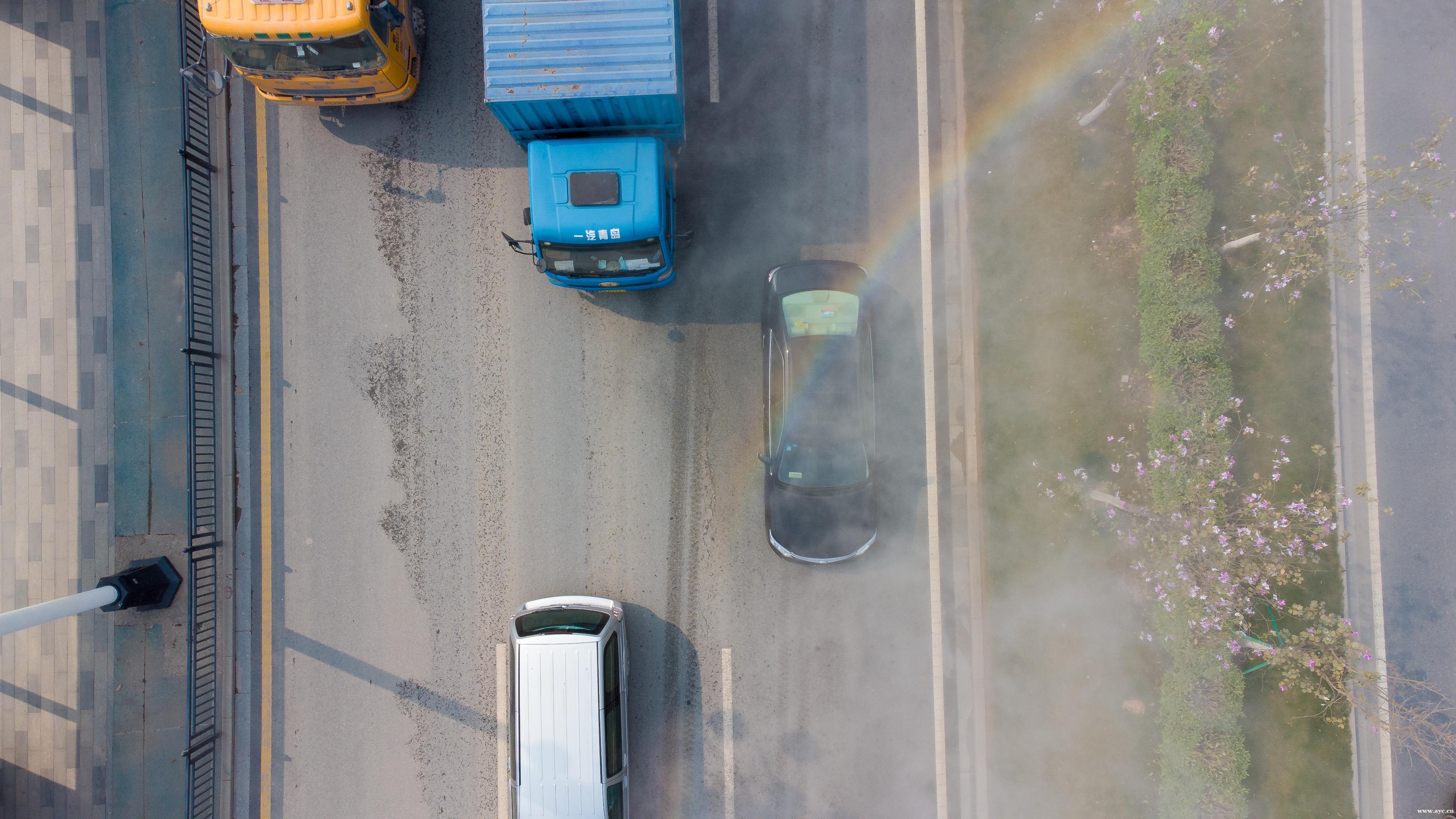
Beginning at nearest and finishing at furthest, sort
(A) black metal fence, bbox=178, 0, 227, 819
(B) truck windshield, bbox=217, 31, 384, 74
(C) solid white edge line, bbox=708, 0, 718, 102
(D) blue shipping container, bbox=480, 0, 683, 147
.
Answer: (D) blue shipping container, bbox=480, 0, 683, 147, (B) truck windshield, bbox=217, 31, 384, 74, (A) black metal fence, bbox=178, 0, 227, 819, (C) solid white edge line, bbox=708, 0, 718, 102

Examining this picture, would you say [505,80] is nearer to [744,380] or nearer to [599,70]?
[599,70]

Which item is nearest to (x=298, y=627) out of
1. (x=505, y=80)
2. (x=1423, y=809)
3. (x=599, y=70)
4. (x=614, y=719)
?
(x=614, y=719)

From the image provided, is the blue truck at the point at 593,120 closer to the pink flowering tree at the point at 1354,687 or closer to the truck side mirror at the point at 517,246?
the truck side mirror at the point at 517,246

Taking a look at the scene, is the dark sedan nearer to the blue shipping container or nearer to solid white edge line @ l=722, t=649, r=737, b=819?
solid white edge line @ l=722, t=649, r=737, b=819

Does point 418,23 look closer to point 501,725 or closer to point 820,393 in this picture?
point 820,393

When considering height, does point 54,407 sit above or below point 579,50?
below

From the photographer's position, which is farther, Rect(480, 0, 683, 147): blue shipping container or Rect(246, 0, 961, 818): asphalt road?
Rect(246, 0, 961, 818): asphalt road

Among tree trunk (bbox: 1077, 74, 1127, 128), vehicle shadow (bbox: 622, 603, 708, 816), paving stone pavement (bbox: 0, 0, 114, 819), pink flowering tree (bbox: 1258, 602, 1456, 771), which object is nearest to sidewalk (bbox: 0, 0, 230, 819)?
paving stone pavement (bbox: 0, 0, 114, 819)

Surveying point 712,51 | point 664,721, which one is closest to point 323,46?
point 712,51
